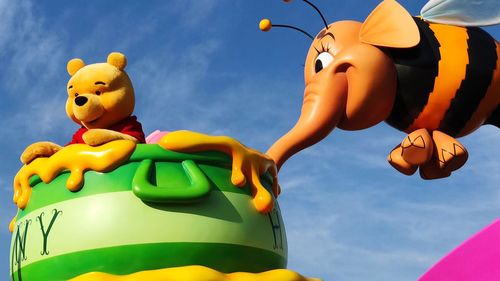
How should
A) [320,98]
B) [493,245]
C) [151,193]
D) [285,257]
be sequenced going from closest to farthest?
[151,193], [285,257], [493,245], [320,98]

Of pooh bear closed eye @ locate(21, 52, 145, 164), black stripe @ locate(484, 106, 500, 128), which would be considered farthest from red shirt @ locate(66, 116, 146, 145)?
black stripe @ locate(484, 106, 500, 128)

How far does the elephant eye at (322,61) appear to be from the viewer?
590 centimetres

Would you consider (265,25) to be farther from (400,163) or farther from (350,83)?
(400,163)

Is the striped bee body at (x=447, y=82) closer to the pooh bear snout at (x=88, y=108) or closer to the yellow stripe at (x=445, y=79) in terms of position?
the yellow stripe at (x=445, y=79)

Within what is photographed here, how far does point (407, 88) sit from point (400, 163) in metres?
0.59

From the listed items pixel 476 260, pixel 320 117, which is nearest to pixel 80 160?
pixel 320 117

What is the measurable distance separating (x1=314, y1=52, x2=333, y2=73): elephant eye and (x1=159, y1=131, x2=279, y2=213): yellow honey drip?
2.48 metres

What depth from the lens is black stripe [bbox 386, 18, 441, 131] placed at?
5738 millimetres

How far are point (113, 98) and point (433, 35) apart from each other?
316 centimetres

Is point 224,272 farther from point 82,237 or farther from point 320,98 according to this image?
point 320,98

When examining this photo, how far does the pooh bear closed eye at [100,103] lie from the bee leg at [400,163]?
2.72 metres

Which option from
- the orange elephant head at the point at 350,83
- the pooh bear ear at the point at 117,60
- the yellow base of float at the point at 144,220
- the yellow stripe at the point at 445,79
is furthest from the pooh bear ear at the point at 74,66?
the yellow stripe at the point at 445,79

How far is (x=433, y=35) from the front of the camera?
19.5 ft

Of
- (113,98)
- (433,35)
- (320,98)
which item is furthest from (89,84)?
(433,35)
